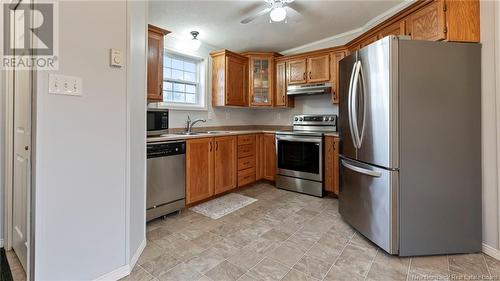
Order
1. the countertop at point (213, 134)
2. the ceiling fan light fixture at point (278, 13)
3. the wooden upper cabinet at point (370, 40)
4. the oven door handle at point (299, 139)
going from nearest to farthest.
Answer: the ceiling fan light fixture at point (278, 13), the countertop at point (213, 134), the wooden upper cabinet at point (370, 40), the oven door handle at point (299, 139)

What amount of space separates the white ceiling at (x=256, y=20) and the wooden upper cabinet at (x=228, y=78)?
243 millimetres

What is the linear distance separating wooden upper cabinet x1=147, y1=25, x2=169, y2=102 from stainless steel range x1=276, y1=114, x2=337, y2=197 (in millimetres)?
1899

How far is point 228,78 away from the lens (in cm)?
391

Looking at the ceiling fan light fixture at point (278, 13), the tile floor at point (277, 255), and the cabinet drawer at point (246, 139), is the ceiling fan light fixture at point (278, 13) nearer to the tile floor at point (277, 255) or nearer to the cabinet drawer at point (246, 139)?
the cabinet drawer at point (246, 139)

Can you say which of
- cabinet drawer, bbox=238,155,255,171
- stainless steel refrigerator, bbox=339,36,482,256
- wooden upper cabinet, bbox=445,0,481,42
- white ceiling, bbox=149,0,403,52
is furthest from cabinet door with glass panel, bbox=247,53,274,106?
wooden upper cabinet, bbox=445,0,481,42

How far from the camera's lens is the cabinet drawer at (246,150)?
3.68 meters

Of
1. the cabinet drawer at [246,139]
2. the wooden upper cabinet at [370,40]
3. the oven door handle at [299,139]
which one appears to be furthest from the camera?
the cabinet drawer at [246,139]

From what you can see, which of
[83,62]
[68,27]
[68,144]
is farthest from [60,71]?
[68,144]

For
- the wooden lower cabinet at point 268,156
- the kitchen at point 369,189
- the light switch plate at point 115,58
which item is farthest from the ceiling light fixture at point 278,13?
the wooden lower cabinet at point 268,156

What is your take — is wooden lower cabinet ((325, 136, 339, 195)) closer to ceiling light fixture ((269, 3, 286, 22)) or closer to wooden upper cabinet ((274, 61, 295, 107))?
wooden upper cabinet ((274, 61, 295, 107))

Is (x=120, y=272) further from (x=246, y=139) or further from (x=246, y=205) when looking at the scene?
(x=246, y=139)

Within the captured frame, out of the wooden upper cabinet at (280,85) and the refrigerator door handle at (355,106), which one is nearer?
the refrigerator door handle at (355,106)

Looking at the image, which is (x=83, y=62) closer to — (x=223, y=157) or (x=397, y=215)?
(x=223, y=157)

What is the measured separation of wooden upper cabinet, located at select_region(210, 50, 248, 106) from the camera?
388cm
